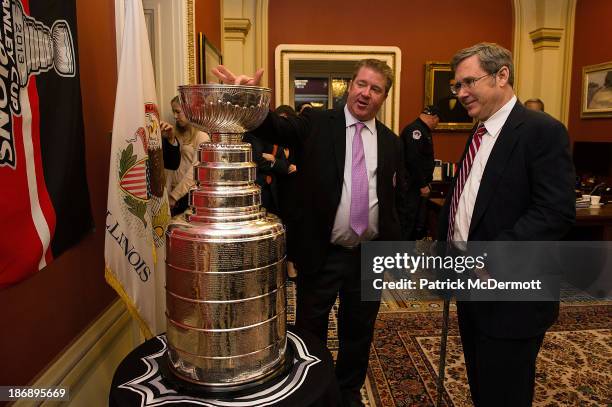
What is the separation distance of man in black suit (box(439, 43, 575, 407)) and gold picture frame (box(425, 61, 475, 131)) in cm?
416

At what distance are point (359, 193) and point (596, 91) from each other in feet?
14.5

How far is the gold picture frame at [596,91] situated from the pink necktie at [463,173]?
13.3 ft

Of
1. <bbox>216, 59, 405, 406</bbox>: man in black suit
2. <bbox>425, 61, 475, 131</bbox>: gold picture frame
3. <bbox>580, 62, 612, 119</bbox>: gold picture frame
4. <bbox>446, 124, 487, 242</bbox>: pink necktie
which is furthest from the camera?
<bbox>425, 61, 475, 131</bbox>: gold picture frame

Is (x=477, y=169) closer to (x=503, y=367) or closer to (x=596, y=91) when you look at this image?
(x=503, y=367)

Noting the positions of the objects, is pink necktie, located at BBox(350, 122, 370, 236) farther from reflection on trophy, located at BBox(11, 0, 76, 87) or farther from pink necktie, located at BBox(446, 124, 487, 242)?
reflection on trophy, located at BBox(11, 0, 76, 87)

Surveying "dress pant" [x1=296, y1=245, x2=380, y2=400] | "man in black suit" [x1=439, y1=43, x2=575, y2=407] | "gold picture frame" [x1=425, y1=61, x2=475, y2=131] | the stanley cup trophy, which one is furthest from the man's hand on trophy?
"gold picture frame" [x1=425, y1=61, x2=475, y2=131]

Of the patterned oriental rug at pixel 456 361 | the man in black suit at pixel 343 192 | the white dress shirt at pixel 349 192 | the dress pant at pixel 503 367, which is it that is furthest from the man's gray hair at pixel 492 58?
the patterned oriental rug at pixel 456 361

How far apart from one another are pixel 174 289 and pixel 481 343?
3.94 feet

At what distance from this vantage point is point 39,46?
1269 millimetres

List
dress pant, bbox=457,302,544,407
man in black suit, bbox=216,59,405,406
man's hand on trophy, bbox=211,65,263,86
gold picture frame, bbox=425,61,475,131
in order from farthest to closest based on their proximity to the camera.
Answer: gold picture frame, bbox=425,61,475,131 → man in black suit, bbox=216,59,405,406 → dress pant, bbox=457,302,544,407 → man's hand on trophy, bbox=211,65,263,86

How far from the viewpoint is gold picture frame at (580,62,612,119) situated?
500 centimetres

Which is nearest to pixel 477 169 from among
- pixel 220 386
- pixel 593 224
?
pixel 220 386

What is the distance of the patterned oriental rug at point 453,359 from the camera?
8.25 ft

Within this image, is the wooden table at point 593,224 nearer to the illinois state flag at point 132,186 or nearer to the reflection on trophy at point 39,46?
the illinois state flag at point 132,186
